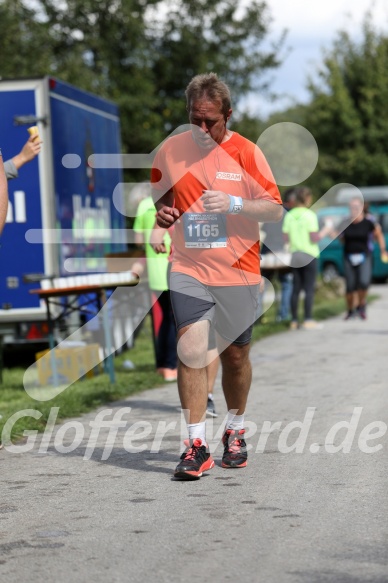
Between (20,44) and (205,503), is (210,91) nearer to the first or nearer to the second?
(205,503)

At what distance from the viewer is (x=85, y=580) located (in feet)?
15.6

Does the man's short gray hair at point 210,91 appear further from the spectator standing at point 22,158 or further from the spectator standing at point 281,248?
the spectator standing at point 281,248

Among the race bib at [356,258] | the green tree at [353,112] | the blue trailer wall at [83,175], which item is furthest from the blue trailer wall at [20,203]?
the green tree at [353,112]

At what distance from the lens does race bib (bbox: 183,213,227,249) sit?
22.3 feet

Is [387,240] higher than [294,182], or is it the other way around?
[294,182]

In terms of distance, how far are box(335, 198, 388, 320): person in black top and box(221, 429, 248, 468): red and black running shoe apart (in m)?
13.3

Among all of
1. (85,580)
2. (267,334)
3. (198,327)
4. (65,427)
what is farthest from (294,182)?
(267,334)

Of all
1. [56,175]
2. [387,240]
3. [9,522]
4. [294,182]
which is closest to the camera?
[9,522]

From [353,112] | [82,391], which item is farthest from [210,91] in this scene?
[353,112]

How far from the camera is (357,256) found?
20547 mm

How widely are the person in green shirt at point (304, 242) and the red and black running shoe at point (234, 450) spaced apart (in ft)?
36.3

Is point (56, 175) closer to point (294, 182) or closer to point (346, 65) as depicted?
point (294, 182)

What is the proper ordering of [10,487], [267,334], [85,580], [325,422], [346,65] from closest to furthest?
[85,580]
[10,487]
[325,422]
[267,334]
[346,65]

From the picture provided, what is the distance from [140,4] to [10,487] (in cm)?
2640
